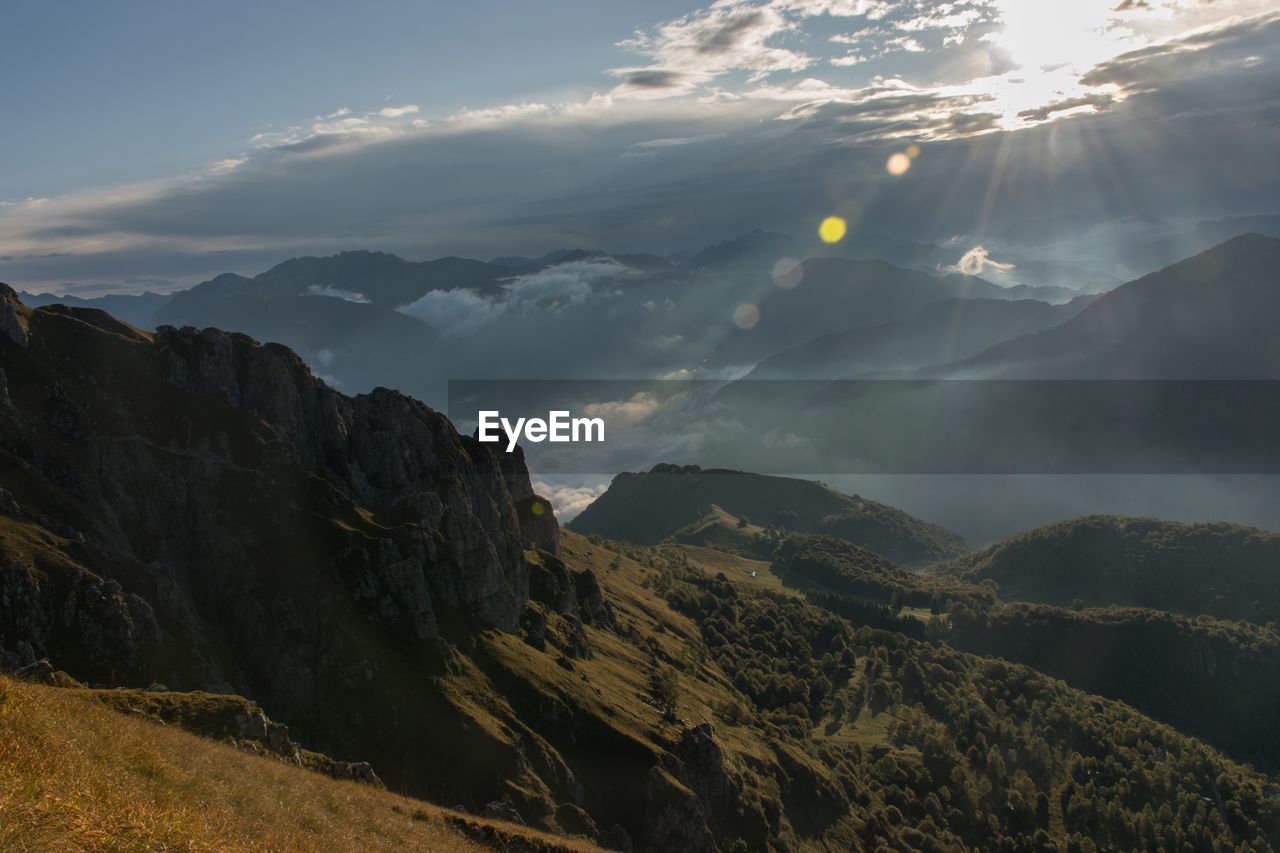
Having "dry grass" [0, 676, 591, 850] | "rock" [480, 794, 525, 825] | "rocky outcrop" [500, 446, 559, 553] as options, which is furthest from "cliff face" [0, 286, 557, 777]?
"rocky outcrop" [500, 446, 559, 553]

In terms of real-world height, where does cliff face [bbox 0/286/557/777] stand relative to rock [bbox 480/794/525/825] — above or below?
above

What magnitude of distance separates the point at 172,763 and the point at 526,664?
71.0 m

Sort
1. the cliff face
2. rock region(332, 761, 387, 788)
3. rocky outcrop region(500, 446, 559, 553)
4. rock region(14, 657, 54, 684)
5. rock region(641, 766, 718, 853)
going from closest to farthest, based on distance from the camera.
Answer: rock region(14, 657, 54, 684), rock region(332, 761, 387, 788), the cliff face, rock region(641, 766, 718, 853), rocky outcrop region(500, 446, 559, 553)

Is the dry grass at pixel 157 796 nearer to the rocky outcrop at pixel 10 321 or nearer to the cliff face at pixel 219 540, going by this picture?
the cliff face at pixel 219 540

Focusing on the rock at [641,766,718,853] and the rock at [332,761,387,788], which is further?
the rock at [641,766,718,853]

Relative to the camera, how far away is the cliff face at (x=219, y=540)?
2704 inches

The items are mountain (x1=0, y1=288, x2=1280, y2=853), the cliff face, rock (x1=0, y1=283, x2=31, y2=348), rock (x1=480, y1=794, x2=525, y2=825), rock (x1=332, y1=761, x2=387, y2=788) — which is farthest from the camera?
rock (x1=0, y1=283, x2=31, y2=348)

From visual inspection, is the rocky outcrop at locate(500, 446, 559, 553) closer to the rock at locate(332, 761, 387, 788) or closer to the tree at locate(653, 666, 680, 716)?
the tree at locate(653, 666, 680, 716)

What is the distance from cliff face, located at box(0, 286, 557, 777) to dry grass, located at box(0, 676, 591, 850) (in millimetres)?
31942

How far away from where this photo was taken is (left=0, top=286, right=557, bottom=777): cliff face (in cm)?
6869

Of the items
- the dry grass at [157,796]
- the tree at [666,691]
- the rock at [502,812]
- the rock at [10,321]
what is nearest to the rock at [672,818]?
the rock at [502,812]

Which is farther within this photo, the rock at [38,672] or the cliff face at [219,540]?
the cliff face at [219,540]

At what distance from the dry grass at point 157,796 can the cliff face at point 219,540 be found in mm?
31942

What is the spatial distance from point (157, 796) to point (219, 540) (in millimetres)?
71100
